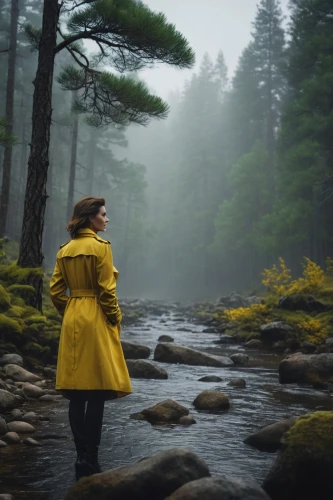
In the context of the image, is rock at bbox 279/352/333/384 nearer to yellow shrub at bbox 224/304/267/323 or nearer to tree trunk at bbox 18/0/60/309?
tree trunk at bbox 18/0/60/309

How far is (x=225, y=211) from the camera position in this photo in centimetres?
3838

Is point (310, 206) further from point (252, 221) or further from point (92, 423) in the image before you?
point (92, 423)

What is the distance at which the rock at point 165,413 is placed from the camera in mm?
5504

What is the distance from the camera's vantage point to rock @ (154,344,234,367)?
32.1ft

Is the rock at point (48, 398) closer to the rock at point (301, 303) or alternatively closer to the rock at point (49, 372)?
the rock at point (49, 372)

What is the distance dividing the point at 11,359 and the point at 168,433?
3.28 m

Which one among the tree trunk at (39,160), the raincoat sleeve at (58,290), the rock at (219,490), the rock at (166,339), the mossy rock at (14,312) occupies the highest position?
the tree trunk at (39,160)

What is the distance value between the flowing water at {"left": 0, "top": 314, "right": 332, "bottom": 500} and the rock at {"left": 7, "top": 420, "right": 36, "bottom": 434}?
0.09 meters

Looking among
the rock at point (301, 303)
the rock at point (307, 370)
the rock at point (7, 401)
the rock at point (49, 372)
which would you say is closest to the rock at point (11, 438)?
the rock at point (7, 401)

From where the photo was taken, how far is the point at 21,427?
15.8 feet

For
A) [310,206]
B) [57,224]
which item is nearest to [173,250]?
[57,224]

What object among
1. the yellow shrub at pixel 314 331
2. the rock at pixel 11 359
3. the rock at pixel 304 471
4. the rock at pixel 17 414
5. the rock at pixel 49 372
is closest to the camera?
the rock at pixel 304 471

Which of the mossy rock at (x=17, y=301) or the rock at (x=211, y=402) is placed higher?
the mossy rock at (x=17, y=301)

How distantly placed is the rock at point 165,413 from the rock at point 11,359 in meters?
2.50
